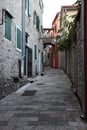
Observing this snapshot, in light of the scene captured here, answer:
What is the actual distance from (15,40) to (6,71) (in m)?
2.40

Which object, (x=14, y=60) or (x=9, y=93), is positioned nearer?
(x=9, y=93)

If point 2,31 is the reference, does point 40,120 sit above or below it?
below

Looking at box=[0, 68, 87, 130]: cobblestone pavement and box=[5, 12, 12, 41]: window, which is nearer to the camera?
box=[0, 68, 87, 130]: cobblestone pavement

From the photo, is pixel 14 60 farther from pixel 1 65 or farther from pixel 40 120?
pixel 40 120

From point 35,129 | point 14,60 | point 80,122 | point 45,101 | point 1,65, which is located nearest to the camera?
point 35,129

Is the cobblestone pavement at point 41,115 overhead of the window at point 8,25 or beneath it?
beneath

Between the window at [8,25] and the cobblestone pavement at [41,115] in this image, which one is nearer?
the cobblestone pavement at [41,115]

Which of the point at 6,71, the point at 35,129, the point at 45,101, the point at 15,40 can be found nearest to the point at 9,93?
the point at 6,71

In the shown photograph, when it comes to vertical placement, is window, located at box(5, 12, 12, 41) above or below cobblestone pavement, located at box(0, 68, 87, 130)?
above

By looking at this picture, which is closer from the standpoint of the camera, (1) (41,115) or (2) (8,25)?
(1) (41,115)

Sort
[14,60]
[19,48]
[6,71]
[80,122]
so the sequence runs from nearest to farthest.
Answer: [80,122] < [6,71] < [14,60] < [19,48]

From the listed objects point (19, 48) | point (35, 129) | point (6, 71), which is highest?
point (19, 48)

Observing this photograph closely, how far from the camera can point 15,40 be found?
1238 cm

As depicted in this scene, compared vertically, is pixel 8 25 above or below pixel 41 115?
above
